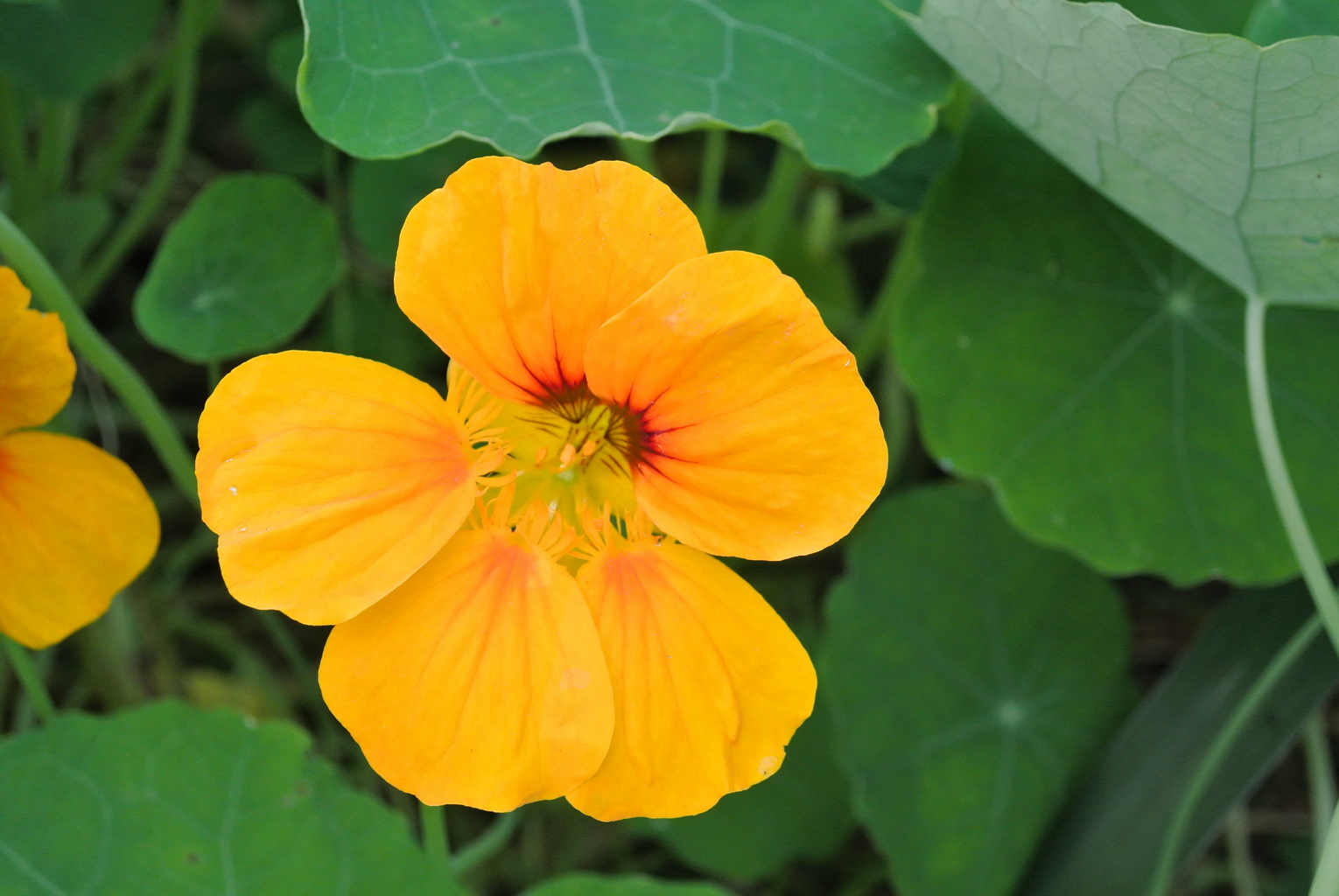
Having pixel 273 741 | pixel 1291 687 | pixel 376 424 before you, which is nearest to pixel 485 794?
pixel 376 424

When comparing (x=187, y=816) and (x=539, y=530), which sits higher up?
(x=539, y=530)

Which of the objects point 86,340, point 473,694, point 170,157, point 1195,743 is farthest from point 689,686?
point 170,157

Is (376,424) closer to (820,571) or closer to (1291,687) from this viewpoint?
(820,571)

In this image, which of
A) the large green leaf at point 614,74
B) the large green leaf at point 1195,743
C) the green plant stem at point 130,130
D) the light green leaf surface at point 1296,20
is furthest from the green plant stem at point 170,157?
the large green leaf at point 1195,743

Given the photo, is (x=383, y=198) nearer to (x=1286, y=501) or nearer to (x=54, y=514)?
(x=54, y=514)

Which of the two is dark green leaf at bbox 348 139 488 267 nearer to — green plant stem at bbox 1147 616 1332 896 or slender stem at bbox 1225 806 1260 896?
green plant stem at bbox 1147 616 1332 896

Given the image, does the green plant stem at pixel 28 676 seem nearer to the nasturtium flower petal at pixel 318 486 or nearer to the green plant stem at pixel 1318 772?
the nasturtium flower petal at pixel 318 486
